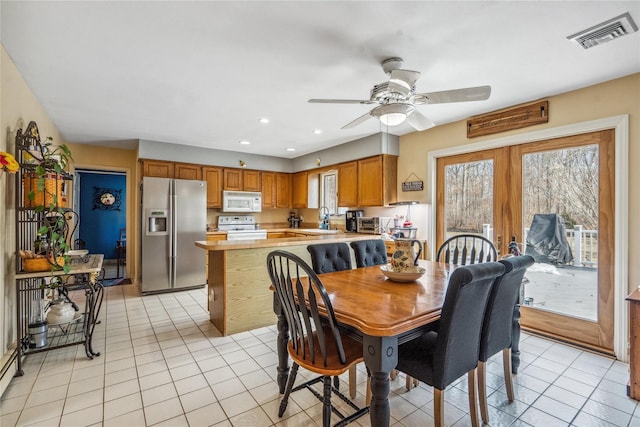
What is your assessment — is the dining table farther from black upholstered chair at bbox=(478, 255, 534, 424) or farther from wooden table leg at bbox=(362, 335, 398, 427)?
black upholstered chair at bbox=(478, 255, 534, 424)

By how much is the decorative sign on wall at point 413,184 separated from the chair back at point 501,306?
260 centimetres

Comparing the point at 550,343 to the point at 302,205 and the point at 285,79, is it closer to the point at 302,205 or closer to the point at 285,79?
the point at 285,79

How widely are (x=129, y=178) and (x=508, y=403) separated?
6320mm

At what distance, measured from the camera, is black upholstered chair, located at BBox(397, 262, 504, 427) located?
1450mm

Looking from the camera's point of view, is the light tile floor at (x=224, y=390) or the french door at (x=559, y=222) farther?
the french door at (x=559, y=222)

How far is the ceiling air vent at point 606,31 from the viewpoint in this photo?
6.07 feet

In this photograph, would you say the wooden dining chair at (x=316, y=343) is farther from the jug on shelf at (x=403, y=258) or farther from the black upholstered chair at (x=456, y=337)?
the jug on shelf at (x=403, y=258)

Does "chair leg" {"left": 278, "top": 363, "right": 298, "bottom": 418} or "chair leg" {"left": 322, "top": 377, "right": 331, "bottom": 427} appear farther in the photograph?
"chair leg" {"left": 278, "top": 363, "right": 298, "bottom": 418}

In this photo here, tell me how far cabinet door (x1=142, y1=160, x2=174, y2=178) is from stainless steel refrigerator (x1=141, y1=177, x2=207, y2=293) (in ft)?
1.45

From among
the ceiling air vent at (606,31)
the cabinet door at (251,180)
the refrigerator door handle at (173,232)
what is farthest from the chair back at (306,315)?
the cabinet door at (251,180)

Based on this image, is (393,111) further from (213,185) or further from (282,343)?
(213,185)

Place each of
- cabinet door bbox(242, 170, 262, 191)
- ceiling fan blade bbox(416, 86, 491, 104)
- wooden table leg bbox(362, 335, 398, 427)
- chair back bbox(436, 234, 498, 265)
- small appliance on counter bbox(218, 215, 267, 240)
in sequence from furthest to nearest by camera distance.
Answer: cabinet door bbox(242, 170, 262, 191) < small appliance on counter bbox(218, 215, 267, 240) < chair back bbox(436, 234, 498, 265) < ceiling fan blade bbox(416, 86, 491, 104) < wooden table leg bbox(362, 335, 398, 427)

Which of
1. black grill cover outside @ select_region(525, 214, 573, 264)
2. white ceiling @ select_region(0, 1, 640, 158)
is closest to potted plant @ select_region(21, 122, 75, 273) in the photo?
white ceiling @ select_region(0, 1, 640, 158)

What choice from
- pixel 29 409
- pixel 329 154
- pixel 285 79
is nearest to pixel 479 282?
pixel 285 79
